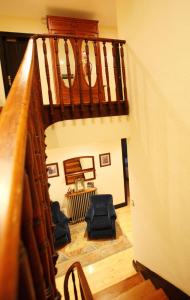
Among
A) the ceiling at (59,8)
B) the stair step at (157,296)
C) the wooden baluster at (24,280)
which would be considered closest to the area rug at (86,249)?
the stair step at (157,296)

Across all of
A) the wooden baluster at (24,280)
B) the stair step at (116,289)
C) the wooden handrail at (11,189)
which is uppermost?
the wooden handrail at (11,189)

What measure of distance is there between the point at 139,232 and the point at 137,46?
277 cm

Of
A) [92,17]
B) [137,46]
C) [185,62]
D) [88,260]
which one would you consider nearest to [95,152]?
[88,260]

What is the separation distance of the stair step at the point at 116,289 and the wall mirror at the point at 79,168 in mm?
2994

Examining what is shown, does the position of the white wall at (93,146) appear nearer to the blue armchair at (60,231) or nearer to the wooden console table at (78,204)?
the wooden console table at (78,204)

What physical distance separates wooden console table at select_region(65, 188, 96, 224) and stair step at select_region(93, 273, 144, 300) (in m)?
2.72

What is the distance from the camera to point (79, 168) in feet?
19.7

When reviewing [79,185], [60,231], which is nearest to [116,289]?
[60,231]

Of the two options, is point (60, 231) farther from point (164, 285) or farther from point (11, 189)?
point (11, 189)

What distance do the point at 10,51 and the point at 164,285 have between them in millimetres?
4610

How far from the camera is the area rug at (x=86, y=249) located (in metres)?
4.53

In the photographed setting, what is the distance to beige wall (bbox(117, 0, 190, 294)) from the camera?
2.09 meters

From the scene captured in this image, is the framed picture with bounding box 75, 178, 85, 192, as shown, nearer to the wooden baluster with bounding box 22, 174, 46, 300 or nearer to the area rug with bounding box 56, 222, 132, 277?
the area rug with bounding box 56, 222, 132, 277

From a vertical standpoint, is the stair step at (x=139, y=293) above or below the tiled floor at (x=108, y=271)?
above
